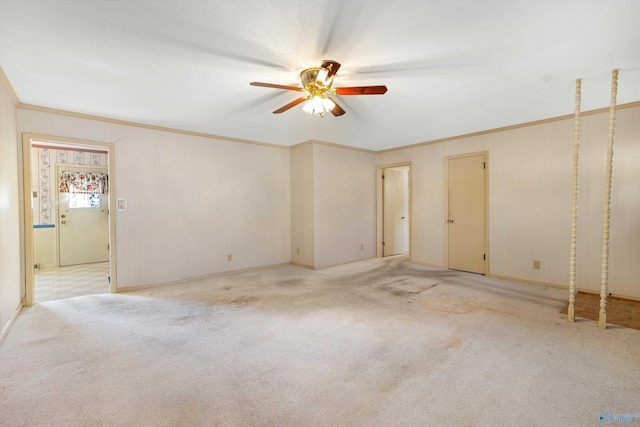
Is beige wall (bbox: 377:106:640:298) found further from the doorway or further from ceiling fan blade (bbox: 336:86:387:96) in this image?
ceiling fan blade (bbox: 336:86:387:96)

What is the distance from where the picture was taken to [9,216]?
117 inches

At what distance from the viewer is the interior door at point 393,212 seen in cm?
665

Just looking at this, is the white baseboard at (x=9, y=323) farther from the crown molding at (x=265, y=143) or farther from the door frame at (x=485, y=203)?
the door frame at (x=485, y=203)

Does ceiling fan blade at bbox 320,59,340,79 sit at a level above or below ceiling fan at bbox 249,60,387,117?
above

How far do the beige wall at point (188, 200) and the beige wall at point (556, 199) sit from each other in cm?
337

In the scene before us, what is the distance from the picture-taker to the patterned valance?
241 inches

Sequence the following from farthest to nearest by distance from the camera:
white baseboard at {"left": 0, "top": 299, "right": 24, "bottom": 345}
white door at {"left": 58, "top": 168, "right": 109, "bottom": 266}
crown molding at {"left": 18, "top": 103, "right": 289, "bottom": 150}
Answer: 1. white door at {"left": 58, "top": 168, "right": 109, "bottom": 266}
2. crown molding at {"left": 18, "top": 103, "right": 289, "bottom": 150}
3. white baseboard at {"left": 0, "top": 299, "right": 24, "bottom": 345}

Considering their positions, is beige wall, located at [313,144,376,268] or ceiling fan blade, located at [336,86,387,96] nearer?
ceiling fan blade, located at [336,86,387,96]

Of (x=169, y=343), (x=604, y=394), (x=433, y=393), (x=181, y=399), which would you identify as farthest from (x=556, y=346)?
(x=169, y=343)

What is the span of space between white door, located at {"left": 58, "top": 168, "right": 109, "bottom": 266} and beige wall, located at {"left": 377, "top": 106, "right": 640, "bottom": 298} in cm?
731

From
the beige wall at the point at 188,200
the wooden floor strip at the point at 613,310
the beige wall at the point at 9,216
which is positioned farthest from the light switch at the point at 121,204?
the wooden floor strip at the point at 613,310

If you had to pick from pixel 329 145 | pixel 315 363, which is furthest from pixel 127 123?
pixel 315 363

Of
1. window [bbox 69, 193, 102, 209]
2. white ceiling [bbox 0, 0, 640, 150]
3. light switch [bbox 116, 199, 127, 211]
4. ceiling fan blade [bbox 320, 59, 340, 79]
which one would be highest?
white ceiling [bbox 0, 0, 640, 150]

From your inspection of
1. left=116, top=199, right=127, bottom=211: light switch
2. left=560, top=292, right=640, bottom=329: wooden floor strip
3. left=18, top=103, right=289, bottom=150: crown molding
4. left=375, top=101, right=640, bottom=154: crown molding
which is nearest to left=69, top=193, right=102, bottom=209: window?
left=116, top=199, right=127, bottom=211: light switch
